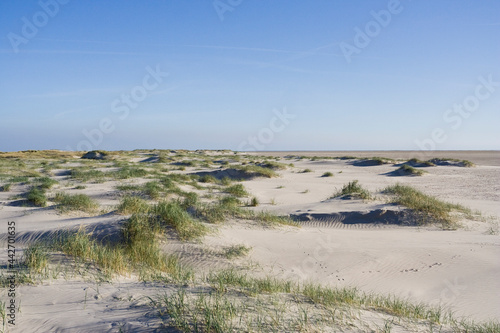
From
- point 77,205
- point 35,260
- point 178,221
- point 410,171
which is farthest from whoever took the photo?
point 410,171

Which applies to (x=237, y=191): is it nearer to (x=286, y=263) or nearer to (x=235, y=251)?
(x=235, y=251)

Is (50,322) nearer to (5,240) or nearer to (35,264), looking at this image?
(35,264)

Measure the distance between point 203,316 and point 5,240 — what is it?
6360 millimetres

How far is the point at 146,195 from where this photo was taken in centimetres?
1377

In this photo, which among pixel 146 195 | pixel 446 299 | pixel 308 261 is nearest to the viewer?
pixel 446 299

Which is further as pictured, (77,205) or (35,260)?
(77,205)

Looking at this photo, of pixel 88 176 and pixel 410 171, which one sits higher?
pixel 88 176

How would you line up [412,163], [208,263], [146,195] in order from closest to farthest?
[208,263]
[146,195]
[412,163]

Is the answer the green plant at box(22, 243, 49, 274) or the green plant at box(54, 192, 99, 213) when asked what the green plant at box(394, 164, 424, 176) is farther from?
the green plant at box(22, 243, 49, 274)

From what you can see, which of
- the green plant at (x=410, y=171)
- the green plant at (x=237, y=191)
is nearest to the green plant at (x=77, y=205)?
the green plant at (x=237, y=191)

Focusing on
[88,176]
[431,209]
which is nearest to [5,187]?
[88,176]

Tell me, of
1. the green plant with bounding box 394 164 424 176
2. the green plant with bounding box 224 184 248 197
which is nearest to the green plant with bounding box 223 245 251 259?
the green plant with bounding box 224 184 248 197

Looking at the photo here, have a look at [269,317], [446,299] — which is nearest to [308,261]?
[446,299]

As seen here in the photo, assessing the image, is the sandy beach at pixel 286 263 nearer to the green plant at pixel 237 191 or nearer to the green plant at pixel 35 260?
the green plant at pixel 35 260
